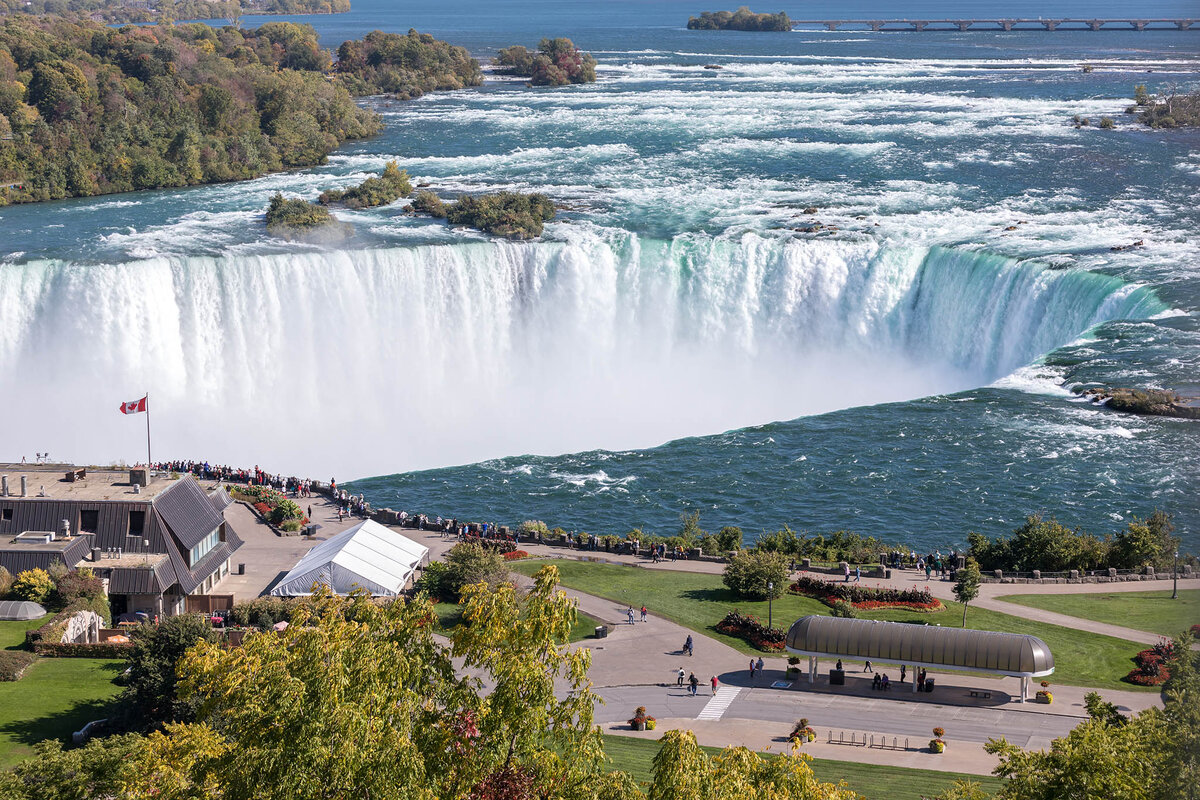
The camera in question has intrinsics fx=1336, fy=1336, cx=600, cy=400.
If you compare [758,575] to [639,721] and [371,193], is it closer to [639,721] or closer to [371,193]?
[639,721]

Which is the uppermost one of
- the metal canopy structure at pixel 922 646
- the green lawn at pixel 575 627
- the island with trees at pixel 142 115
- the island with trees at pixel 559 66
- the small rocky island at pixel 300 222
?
the island with trees at pixel 559 66

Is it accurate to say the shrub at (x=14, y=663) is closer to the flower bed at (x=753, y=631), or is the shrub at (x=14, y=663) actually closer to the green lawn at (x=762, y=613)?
the green lawn at (x=762, y=613)

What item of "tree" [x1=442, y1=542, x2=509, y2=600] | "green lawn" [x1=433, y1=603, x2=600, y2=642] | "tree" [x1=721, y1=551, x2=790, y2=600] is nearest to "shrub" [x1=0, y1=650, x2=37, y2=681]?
"green lawn" [x1=433, y1=603, x2=600, y2=642]

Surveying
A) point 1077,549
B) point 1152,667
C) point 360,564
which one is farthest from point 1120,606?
point 360,564

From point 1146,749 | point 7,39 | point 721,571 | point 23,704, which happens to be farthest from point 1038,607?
point 7,39

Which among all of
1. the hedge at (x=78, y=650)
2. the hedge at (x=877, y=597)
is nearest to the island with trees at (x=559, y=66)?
the hedge at (x=877, y=597)

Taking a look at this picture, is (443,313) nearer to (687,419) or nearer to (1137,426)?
(687,419)
